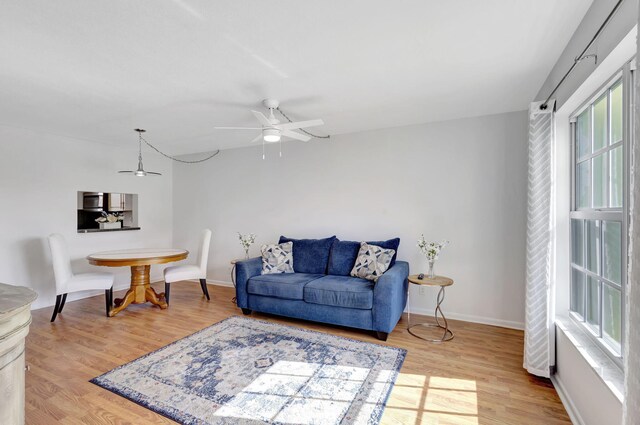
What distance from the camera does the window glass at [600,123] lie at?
1.89m

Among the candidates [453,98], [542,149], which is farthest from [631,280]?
[453,98]

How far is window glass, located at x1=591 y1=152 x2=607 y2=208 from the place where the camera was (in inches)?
74.2

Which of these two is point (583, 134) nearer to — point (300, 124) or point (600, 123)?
point (600, 123)

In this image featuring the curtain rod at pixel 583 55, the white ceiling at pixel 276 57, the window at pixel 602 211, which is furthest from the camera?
the white ceiling at pixel 276 57

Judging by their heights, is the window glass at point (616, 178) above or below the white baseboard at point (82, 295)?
above

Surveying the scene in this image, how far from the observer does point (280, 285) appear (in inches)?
140

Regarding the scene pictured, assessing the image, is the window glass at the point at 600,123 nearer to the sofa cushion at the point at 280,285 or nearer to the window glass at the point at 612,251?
the window glass at the point at 612,251

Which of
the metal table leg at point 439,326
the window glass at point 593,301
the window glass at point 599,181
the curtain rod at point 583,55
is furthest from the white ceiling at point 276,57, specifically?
the metal table leg at point 439,326

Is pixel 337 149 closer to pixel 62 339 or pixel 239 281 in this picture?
pixel 239 281

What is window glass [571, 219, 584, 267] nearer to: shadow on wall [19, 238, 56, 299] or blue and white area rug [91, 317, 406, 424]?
blue and white area rug [91, 317, 406, 424]

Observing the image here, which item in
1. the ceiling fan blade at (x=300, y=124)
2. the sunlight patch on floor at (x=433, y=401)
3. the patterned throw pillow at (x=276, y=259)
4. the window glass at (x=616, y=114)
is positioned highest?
the ceiling fan blade at (x=300, y=124)

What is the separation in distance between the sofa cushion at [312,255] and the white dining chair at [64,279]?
7.84ft

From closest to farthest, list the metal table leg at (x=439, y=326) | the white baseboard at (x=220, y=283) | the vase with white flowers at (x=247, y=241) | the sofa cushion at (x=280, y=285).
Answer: the metal table leg at (x=439, y=326)
the sofa cushion at (x=280, y=285)
the vase with white flowers at (x=247, y=241)
the white baseboard at (x=220, y=283)

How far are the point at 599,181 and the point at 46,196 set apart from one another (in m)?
6.08
